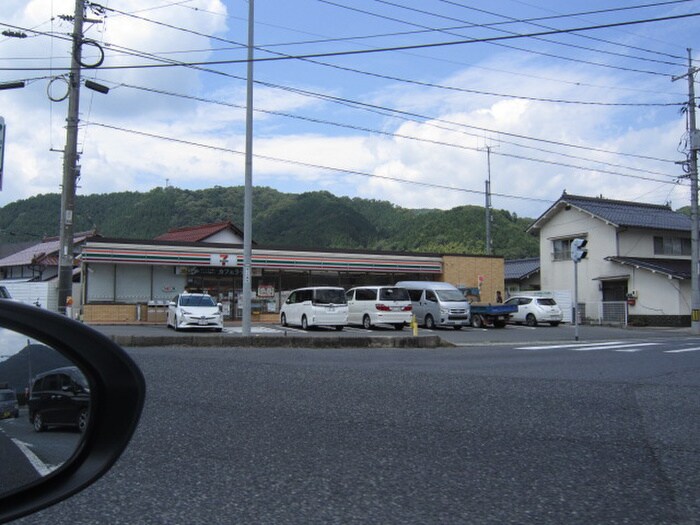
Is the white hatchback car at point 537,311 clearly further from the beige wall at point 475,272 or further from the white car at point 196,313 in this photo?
the white car at point 196,313

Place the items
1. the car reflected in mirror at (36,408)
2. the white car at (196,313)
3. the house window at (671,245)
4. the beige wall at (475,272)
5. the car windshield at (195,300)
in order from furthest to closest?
the house window at (671,245)
the beige wall at (475,272)
the car windshield at (195,300)
the white car at (196,313)
the car reflected in mirror at (36,408)

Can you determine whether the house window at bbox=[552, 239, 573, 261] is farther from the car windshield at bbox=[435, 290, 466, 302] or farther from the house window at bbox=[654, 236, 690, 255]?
the car windshield at bbox=[435, 290, 466, 302]

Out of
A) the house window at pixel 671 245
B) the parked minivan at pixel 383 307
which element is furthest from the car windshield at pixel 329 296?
the house window at pixel 671 245

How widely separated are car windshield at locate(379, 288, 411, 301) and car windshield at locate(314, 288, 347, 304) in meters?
1.91

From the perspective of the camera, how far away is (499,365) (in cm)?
1205

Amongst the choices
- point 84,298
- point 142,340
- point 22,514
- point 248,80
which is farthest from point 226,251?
point 22,514

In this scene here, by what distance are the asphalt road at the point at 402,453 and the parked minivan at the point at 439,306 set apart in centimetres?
1699

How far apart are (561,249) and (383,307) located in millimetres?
19839

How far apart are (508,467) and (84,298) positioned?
25.4m

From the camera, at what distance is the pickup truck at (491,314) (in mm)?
28703

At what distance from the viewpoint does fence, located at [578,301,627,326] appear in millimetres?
34500

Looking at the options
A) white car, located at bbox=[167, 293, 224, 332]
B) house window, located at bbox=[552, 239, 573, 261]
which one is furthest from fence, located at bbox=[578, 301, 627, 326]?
white car, located at bbox=[167, 293, 224, 332]

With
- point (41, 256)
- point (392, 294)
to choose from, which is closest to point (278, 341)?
point (392, 294)

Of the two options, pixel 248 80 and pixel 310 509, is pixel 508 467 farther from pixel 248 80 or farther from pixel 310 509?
pixel 248 80
